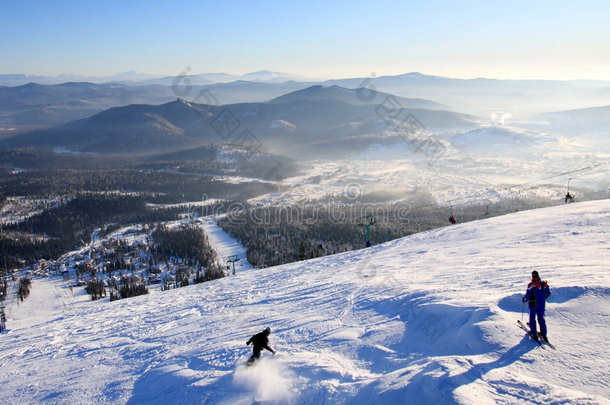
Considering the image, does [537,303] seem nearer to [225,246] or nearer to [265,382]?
[265,382]

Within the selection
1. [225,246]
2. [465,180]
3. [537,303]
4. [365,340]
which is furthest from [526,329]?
[465,180]

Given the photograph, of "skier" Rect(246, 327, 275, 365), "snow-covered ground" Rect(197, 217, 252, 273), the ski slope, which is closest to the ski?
the ski slope

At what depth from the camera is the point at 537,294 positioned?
10.4 metres

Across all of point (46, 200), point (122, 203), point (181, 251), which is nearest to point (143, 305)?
point (181, 251)

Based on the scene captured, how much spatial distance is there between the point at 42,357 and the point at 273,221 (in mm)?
85158

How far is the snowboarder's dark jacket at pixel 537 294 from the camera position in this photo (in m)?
10.3

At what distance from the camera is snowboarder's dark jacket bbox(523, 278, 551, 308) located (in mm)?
10258

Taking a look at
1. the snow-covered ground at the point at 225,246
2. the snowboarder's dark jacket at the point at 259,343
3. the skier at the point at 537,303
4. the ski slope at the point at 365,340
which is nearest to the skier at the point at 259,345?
the snowboarder's dark jacket at the point at 259,343

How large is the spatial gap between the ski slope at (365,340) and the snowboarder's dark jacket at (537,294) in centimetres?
96

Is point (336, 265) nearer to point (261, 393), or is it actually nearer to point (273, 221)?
point (261, 393)

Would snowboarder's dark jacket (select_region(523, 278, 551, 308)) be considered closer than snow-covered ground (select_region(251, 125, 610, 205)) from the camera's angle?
Yes

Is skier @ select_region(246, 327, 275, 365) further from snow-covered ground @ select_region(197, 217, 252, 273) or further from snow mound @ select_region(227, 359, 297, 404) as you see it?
snow-covered ground @ select_region(197, 217, 252, 273)

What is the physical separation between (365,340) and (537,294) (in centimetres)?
516

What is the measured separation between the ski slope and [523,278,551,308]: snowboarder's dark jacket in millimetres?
955
